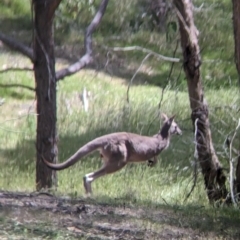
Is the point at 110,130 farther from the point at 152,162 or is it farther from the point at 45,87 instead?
the point at 45,87

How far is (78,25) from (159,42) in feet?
7.60

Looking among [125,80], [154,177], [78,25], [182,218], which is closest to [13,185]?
[154,177]

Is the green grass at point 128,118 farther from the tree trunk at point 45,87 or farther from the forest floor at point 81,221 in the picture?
the tree trunk at point 45,87

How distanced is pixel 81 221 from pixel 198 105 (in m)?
3.56

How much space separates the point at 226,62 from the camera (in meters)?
18.5

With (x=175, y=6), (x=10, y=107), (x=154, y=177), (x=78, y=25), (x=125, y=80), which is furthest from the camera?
(x=78, y=25)

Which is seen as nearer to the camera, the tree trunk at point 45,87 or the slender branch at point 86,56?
the tree trunk at point 45,87

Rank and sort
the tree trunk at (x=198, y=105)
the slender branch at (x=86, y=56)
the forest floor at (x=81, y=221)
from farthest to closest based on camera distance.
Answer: the slender branch at (x=86, y=56) → the tree trunk at (x=198, y=105) → the forest floor at (x=81, y=221)

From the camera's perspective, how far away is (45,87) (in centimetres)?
979

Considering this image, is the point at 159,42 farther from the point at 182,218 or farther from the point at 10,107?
the point at 182,218

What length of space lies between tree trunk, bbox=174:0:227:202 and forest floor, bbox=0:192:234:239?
2.33m

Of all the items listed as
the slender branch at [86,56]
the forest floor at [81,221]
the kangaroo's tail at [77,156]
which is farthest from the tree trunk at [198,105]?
the forest floor at [81,221]

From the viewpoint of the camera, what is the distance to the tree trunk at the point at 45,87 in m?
9.62

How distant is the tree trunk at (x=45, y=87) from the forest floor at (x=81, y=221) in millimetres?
2794
